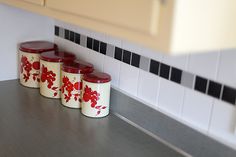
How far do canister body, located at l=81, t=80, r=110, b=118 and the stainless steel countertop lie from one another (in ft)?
0.09

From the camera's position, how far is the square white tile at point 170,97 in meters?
1.15

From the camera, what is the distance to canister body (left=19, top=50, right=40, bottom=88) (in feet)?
5.19

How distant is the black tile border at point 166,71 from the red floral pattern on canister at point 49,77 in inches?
8.3

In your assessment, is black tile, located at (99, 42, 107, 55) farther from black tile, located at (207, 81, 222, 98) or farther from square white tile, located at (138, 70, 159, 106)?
black tile, located at (207, 81, 222, 98)

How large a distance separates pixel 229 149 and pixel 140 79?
433mm

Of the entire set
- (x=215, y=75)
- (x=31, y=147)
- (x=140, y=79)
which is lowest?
(x=31, y=147)

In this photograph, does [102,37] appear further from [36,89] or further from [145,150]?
[145,150]

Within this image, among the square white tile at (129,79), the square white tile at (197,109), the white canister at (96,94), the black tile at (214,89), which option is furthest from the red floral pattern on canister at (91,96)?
the black tile at (214,89)

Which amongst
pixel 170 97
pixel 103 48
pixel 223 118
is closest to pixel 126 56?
pixel 103 48

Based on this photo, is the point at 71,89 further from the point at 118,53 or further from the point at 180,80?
the point at 180,80

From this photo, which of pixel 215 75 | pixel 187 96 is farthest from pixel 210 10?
pixel 187 96

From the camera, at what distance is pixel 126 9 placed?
2.55 feet

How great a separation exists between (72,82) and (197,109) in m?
0.55

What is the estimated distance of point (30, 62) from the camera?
1585mm
